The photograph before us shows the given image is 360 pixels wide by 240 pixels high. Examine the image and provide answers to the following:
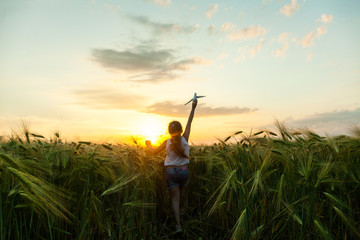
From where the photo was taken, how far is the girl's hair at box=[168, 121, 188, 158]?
4.59 metres

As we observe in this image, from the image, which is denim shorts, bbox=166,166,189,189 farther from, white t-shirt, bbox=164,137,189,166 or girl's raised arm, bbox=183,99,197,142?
girl's raised arm, bbox=183,99,197,142

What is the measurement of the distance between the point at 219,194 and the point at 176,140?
1983 millimetres

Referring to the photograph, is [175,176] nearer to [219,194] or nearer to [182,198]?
[182,198]

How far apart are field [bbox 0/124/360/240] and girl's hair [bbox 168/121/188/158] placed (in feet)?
1.72

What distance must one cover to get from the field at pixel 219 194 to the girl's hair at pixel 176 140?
20.6 inches

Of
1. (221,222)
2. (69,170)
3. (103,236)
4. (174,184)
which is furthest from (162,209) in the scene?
(69,170)

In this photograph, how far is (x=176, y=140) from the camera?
4.69 m

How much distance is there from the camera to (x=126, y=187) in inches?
136

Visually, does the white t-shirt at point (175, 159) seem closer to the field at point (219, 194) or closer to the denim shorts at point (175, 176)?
the denim shorts at point (175, 176)

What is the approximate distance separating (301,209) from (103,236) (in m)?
2.30

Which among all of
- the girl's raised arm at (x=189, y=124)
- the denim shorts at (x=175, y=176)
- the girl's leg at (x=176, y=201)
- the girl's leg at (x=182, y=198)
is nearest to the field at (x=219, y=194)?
the girl's leg at (x=176, y=201)

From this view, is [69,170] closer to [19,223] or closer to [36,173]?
[36,173]

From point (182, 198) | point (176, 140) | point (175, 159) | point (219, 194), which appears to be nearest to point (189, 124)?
point (176, 140)

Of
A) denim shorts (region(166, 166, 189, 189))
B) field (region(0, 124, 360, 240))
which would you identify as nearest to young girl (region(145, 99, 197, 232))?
denim shorts (region(166, 166, 189, 189))
